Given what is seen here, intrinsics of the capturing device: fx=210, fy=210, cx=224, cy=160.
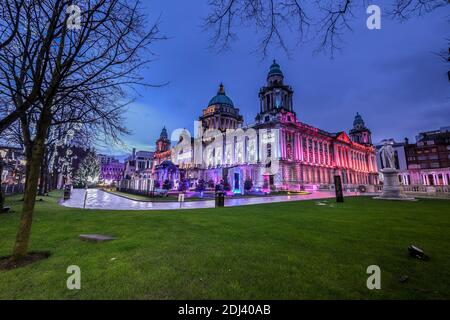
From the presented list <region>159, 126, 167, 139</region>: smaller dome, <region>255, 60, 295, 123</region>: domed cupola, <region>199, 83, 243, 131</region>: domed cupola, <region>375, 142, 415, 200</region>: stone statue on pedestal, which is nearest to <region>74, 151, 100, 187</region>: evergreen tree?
<region>199, 83, 243, 131</region>: domed cupola

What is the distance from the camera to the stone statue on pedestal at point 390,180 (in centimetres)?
2042

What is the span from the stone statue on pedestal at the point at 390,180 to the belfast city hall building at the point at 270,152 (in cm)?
1982

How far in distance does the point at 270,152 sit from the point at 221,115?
37.0 m

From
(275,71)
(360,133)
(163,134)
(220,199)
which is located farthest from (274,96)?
(163,134)

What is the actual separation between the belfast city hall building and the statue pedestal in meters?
19.9

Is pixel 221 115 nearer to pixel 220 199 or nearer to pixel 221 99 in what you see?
pixel 221 99

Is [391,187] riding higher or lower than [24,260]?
higher

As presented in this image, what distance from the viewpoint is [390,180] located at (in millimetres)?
21375

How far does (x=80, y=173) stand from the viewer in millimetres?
74188

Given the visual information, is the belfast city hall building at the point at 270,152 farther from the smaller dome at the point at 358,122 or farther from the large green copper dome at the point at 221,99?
the smaller dome at the point at 358,122

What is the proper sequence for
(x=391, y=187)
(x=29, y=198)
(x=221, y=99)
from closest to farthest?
(x=29, y=198) < (x=391, y=187) < (x=221, y=99)

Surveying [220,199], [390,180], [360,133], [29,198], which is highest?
[360,133]

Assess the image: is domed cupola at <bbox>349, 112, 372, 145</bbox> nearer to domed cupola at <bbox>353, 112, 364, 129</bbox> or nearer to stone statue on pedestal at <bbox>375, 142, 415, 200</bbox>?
domed cupola at <bbox>353, 112, 364, 129</bbox>
